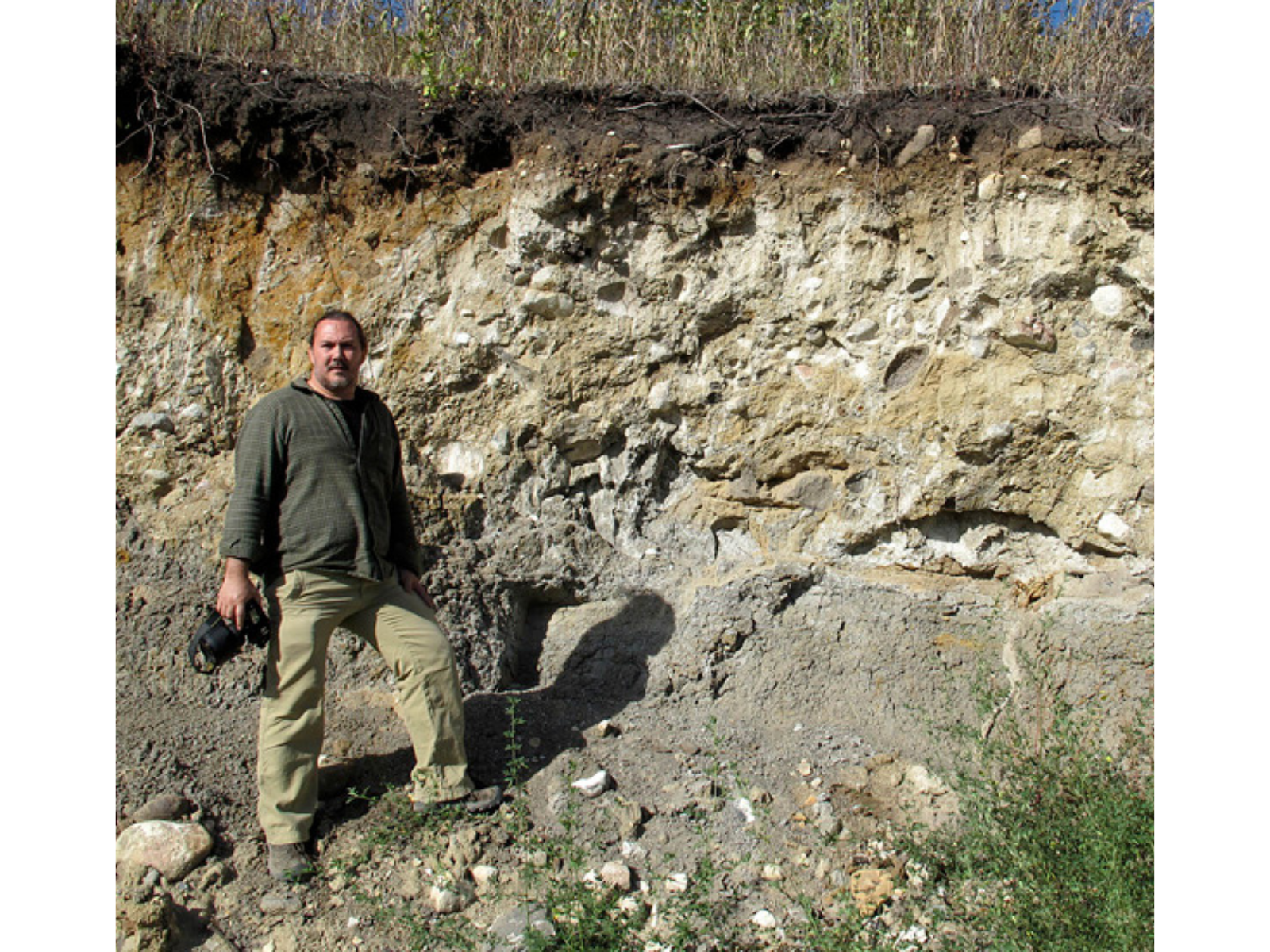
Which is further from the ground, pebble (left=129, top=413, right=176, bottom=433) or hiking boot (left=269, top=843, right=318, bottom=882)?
pebble (left=129, top=413, right=176, bottom=433)

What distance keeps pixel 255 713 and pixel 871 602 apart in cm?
245

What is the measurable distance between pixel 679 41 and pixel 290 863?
3.96 metres

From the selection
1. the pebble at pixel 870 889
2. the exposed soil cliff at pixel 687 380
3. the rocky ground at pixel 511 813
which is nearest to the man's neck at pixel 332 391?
the exposed soil cliff at pixel 687 380

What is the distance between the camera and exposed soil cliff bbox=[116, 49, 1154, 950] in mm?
3568

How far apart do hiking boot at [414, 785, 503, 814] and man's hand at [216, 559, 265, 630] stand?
82cm

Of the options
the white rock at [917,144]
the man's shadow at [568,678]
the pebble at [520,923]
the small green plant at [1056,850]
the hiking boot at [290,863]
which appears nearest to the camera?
the small green plant at [1056,850]

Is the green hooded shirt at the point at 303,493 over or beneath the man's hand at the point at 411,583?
over

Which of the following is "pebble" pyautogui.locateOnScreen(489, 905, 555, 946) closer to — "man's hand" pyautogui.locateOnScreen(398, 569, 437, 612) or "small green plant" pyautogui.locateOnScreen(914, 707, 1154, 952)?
"man's hand" pyautogui.locateOnScreen(398, 569, 437, 612)

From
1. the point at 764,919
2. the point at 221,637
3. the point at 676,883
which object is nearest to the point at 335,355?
the point at 221,637

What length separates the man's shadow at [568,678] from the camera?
11.0 ft

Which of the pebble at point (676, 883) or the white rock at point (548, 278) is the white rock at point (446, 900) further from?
the white rock at point (548, 278)

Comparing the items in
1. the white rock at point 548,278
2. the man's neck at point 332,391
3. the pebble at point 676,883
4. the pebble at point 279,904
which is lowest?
the pebble at point 676,883

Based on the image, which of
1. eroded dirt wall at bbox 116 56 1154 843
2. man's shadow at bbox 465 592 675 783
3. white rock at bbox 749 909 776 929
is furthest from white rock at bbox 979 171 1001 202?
white rock at bbox 749 909 776 929

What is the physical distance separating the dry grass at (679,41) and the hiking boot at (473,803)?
2.91 meters
